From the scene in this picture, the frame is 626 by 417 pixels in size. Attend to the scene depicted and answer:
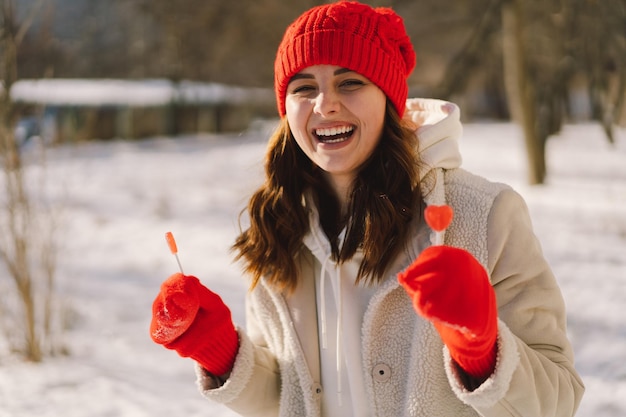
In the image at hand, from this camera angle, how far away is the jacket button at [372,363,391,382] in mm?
1504

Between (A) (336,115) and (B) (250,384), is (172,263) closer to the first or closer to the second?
(B) (250,384)

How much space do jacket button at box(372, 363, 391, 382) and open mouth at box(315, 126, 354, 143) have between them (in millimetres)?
530

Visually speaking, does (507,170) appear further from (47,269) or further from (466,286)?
(466,286)

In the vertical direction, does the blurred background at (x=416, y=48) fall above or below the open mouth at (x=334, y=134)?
below

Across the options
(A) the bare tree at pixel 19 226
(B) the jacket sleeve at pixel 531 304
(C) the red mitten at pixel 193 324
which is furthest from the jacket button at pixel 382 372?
(A) the bare tree at pixel 19 226

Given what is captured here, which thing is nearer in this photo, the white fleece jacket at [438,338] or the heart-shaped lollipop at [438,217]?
the heart-shaped lollipop at [438,217]

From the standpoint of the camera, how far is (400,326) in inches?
59.7

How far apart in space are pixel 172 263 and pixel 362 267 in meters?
4.86

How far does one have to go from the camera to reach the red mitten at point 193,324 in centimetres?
153

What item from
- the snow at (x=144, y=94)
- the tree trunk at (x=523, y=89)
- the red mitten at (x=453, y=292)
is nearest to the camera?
the red mitten at (x=453, y=292)

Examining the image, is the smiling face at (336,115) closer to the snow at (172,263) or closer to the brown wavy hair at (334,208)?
the brown wavy hair at (334,208)

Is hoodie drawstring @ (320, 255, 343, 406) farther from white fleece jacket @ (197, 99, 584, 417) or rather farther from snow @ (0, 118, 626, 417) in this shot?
snow @ (0, 118, 626, 417)

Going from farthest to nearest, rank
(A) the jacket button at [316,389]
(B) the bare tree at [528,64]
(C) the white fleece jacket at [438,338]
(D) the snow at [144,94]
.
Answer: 1. (D) the snow at [144,94]
2. (B) the bare tree at [528,64]
3. (A) the jacket button at [316,389]
4. (C) the white fleece jacket at [438,338]

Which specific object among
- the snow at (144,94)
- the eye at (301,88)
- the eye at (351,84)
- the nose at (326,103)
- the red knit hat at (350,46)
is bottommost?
the snow at (144,94)
